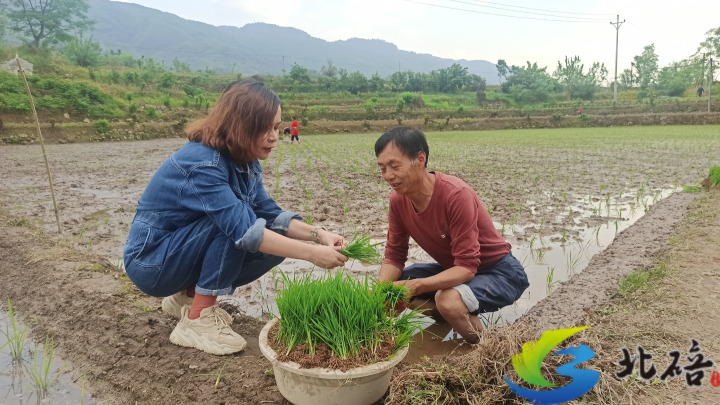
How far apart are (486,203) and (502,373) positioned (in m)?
4.78

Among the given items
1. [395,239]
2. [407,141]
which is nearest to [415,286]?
[395,239]

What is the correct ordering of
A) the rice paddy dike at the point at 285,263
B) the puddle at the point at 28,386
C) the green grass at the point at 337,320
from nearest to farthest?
1. the green grass at the point at 337,320
2. the puddle at the point at 28,386
3. the rice paddy dike at the point at 285,263

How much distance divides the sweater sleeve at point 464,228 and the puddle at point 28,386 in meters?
1.82

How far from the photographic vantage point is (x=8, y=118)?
1930 centimetres

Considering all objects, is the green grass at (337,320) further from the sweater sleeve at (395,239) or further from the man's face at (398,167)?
the sweater sleeve at (395,239)

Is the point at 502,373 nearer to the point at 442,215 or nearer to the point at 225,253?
the point at 442,215

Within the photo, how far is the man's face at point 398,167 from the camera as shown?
2256 mm

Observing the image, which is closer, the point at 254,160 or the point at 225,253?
the point at 225,253

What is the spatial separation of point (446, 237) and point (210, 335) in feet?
4.41

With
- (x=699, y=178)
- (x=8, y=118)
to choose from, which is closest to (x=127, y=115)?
(x=8, y=118)

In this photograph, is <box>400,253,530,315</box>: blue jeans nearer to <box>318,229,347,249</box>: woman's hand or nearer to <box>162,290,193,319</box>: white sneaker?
<box>318,229,347,249</box>: woman's hand

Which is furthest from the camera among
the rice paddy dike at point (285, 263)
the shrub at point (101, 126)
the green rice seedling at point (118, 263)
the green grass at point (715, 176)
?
the shrub at point (101, 126)

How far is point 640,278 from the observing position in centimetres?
313

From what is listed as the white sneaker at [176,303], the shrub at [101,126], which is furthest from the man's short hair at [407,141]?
the shrub at [101,126]
